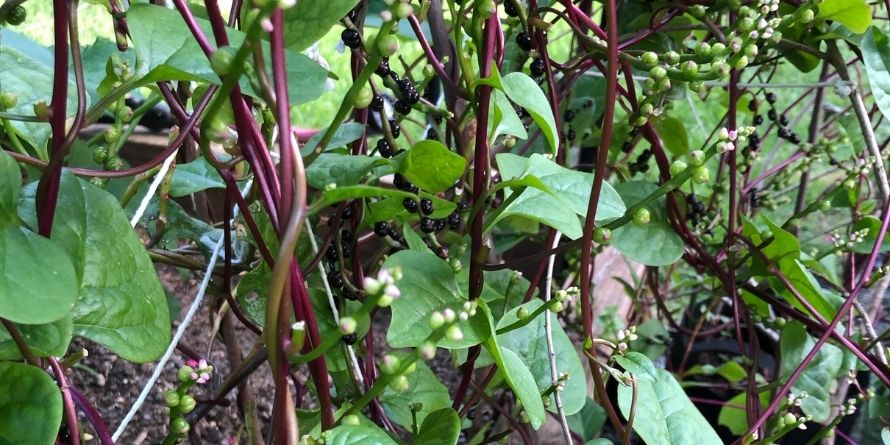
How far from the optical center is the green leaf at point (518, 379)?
1.16 feet

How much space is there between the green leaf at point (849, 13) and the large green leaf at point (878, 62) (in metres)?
0.02

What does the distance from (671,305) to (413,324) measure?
106 centimetres

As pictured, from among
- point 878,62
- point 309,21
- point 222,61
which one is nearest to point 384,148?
point 309,21

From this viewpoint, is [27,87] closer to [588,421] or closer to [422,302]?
[422,302]

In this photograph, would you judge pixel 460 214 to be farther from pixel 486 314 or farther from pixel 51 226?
pixel 51 226

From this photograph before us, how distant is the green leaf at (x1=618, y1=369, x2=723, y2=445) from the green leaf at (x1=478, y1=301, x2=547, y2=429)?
79 millimetres

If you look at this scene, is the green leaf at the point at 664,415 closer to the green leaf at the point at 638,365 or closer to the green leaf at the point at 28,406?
the green leaf at the point at 638,365

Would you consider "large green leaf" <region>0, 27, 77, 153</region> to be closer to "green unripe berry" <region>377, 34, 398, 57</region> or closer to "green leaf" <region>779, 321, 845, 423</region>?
"green unripe berry" <region>377, 34, 398, 57</region>

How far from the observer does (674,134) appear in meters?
0.79

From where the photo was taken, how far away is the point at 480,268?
17.6 inches

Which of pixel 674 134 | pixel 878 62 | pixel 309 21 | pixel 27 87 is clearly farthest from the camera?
pixel 674 134

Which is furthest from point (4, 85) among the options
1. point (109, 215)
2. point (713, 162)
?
point (713, 162)

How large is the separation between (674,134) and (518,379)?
512mm

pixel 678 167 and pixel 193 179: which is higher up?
pixel 678 167
